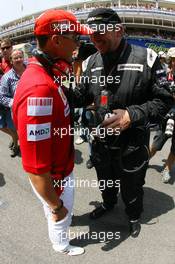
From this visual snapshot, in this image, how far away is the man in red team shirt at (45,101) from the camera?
2088 mm

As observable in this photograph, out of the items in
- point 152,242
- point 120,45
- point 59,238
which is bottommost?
point 152,242

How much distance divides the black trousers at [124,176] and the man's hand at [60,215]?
78 cm

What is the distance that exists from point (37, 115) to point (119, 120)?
867 mm

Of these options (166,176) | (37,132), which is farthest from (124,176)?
(166,176)

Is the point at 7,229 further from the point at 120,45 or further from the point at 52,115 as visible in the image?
the point at 120,45

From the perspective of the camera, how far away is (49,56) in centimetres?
226

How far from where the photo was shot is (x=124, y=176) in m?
3.18

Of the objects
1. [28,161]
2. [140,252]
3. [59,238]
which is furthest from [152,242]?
[28,161]

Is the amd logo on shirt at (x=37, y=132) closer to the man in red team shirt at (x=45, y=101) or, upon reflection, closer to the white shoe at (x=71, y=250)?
the man in red team shirt at (x=45, y=101)

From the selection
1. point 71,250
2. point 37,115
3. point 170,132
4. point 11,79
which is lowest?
point 71,250

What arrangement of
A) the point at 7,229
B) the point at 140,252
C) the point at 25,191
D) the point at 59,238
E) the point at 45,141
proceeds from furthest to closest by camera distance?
the point at 25,191 < the point at 7,229 < the point at 140,252 < the point at 59,238 < the point at 45,141

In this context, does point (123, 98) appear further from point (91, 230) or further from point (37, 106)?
point (91, 230)

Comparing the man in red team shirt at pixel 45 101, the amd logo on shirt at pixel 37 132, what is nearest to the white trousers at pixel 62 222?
the man in red team shirt at pixel 45 101

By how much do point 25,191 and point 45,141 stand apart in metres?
2.30
